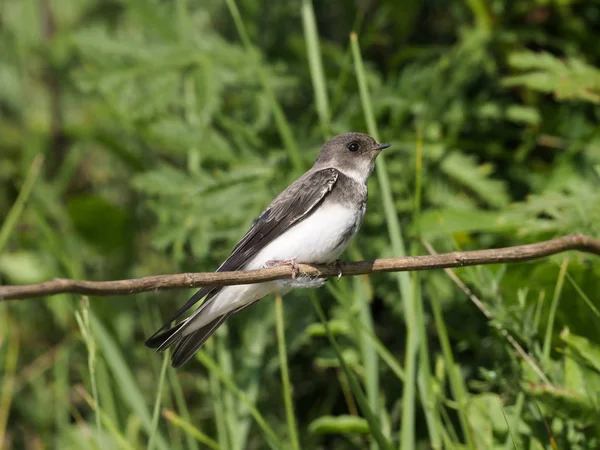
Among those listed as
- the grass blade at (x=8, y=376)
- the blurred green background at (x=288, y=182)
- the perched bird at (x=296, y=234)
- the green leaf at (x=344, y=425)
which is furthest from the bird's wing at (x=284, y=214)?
the grass blade at (x=8, y=376)

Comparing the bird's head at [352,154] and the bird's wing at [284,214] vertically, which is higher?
the bird's head at [352,154]

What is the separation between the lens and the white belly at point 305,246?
9.48 feet

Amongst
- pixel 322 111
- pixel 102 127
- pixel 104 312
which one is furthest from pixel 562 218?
pixel 102 127

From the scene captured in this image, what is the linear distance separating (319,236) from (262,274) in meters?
0.85

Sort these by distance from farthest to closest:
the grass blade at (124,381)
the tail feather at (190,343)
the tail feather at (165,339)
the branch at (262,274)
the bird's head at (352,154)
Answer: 1. the bird's head at (352,154)
2. the grass blade at (124,381)
3. the tail feather at (190,343)
4. the tail feather at (165,339)
5. the branch at (262,274)

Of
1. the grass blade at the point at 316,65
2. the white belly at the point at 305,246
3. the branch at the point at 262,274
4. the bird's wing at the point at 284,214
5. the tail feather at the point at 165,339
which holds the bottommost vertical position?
the branch at the point at 262,274

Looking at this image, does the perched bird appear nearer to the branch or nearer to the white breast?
the white breast

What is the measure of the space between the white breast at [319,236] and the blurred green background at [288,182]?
16 cm

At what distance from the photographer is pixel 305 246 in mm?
2936

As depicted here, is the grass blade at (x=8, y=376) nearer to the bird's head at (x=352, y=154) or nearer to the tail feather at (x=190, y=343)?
the tail feather at (x=190, y=343)

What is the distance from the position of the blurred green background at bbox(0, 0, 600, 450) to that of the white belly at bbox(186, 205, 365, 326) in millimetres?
167

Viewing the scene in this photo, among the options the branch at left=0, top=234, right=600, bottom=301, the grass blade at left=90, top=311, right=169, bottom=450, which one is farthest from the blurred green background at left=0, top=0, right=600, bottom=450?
the branch at left=0, top=234, right=600, bottom=301

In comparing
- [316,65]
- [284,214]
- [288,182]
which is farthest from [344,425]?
[316,65]

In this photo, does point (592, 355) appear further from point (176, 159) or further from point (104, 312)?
point (176, 159)
